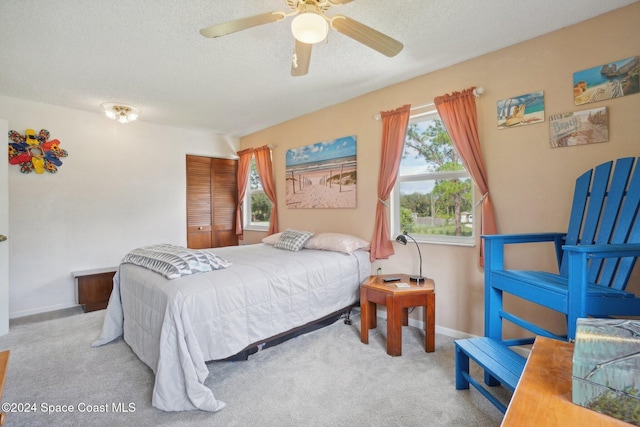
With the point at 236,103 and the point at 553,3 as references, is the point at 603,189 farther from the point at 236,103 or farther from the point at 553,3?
the point at 236,103

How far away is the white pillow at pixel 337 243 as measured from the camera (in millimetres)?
3008

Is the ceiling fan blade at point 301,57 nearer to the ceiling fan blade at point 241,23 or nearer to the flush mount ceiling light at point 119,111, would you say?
the ceiling fan blade at point 241,23

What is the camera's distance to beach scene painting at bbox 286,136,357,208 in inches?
135

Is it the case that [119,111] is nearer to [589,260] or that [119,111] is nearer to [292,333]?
[292,333]

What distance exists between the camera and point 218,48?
90.9 inches

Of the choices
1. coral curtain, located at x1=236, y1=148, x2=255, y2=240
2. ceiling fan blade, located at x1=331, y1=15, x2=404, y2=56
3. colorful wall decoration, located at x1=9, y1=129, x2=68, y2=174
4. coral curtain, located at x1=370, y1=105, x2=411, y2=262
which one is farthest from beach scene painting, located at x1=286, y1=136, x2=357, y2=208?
colorful wall decoration, located at x1=9, y1=129, x2=68, y2=174

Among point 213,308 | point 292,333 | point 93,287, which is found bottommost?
point 292,333

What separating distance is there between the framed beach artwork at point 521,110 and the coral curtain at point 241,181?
3.73 m

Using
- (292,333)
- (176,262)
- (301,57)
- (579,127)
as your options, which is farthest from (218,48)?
A: (579,127)

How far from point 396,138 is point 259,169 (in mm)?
2412

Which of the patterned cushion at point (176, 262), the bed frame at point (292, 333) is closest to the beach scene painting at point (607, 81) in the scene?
the bed frame at point (292, 333)

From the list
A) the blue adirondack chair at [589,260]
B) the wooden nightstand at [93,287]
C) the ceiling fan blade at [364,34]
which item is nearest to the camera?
the blue adirondack chair at [589,260]

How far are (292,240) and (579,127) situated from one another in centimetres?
267

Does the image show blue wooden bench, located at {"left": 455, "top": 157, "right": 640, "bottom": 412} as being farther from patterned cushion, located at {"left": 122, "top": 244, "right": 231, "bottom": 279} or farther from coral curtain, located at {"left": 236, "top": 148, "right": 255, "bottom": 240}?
coral curtain, located at {"left": 236, "top": 148, "right": 255, "bottom": 240}
